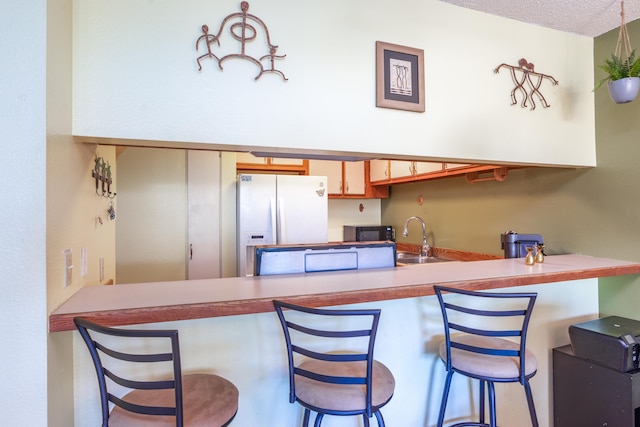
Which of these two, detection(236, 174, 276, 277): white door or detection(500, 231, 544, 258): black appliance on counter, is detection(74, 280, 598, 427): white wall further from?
detection(236, 174, 276, 277): white door

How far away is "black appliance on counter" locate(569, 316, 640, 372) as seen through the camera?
1578mm

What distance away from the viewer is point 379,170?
4.04m

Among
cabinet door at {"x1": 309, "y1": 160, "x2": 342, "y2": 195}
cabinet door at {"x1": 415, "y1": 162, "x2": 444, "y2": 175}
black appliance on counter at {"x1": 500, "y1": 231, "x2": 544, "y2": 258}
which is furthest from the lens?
→ cabinet door at {"x1": 309, "y1": 160, "x2": 342, "y2": 195}

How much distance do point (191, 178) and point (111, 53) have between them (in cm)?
182

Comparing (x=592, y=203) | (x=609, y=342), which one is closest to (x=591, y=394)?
(x=609, y=342)

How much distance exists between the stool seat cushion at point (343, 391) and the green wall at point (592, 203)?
63.7 inches

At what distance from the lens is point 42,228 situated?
1.02 metres

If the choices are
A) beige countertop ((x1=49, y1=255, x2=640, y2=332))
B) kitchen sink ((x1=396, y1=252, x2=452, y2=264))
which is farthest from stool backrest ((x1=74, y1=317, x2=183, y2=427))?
kitchen sink ((x1=396, y1=252, x2=452, y2=264))

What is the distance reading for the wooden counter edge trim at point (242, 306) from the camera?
1061mm

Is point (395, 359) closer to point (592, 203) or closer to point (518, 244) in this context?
point (518, 244)

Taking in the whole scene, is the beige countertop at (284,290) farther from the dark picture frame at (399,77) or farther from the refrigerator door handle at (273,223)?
the refrigerator door handle at (273,223)

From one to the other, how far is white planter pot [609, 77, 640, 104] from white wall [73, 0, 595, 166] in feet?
1.21

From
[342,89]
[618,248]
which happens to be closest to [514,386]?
[618,248]

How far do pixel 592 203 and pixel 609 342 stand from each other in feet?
3.27
